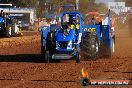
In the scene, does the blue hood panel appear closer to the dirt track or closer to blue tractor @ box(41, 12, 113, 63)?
blue tractor @ box(41, 12, 113, 63)

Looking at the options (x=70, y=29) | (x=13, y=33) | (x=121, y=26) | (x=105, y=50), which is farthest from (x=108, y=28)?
(x=121, y=26)

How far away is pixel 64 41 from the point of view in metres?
16.7

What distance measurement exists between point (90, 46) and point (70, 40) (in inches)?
35.2

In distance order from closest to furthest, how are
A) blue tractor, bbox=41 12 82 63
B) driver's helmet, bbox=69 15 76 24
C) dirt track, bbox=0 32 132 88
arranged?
dirt track, bbox=0 32 132 88 → blue tractor, bbox=41 12 82 63 → driver's helmet, bbox=69 15 76 24

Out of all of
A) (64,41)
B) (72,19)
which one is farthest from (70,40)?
(72,19)

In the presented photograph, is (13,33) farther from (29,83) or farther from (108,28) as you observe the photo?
(29,83)

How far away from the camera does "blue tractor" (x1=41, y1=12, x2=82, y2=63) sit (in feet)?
54.7

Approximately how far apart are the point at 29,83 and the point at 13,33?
2646 centimetres

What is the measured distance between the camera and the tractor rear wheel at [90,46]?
1711cm

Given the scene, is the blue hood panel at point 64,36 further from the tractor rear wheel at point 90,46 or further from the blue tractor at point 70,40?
the tractor rear wheel at point 90,46

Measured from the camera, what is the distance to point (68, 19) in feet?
59.5

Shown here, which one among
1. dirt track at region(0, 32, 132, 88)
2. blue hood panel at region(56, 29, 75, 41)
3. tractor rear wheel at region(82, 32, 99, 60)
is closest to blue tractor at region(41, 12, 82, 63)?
blue hood panel at region(56, 29, 75, 41)

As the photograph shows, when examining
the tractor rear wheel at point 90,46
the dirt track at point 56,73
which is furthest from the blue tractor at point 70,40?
the dirt track at point 56,73

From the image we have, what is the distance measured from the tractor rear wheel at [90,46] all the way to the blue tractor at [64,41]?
319 mm
